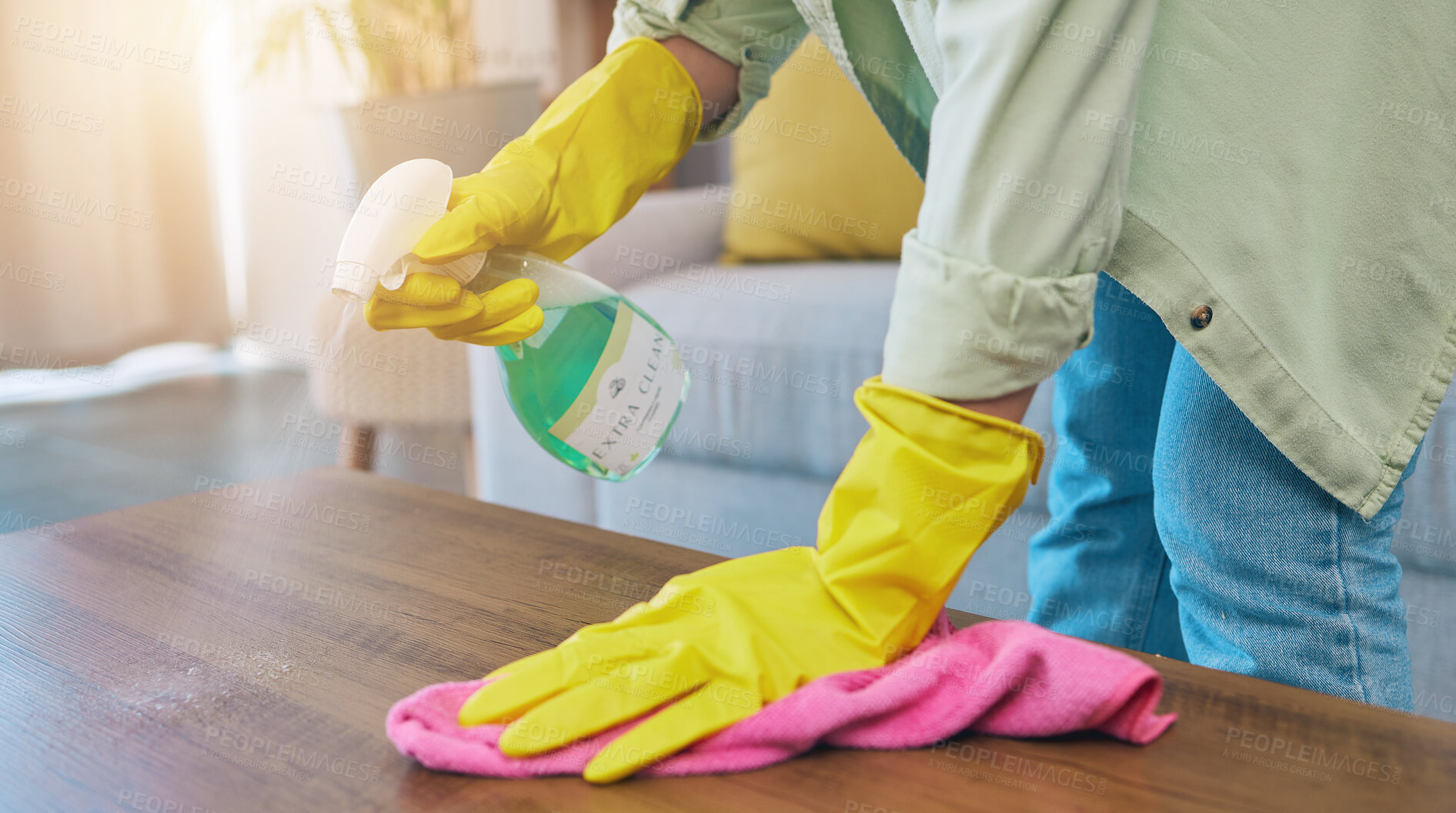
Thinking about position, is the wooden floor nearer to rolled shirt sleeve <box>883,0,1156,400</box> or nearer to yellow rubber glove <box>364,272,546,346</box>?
yellow rubber glove <box>364,272,546,346</box>

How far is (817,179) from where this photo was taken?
153cm

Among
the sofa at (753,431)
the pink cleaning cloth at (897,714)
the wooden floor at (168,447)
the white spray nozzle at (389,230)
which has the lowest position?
the wooden floor at (168,447)

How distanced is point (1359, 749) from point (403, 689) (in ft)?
1.50

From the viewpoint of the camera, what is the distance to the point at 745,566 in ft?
1.62

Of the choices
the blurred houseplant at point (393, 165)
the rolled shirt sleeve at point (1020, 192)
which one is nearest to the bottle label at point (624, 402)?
the rolled shirt sleeve at point (1020, 192)

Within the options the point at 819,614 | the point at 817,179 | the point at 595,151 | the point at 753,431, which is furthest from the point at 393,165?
the point at 819,614

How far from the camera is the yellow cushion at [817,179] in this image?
151 centimetres

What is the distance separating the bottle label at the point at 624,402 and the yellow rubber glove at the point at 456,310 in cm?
10

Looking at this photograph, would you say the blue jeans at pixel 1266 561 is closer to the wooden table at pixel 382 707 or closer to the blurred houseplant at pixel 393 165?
the wooden table at pixel 382 707

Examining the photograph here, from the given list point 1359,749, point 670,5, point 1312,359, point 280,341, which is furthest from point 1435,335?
point 280,341

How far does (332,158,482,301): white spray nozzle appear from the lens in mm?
486

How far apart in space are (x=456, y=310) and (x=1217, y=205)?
1.29 feet

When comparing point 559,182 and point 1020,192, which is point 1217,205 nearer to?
point 1020,192

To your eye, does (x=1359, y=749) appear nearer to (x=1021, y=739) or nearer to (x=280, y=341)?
(x=1021, y=739)
